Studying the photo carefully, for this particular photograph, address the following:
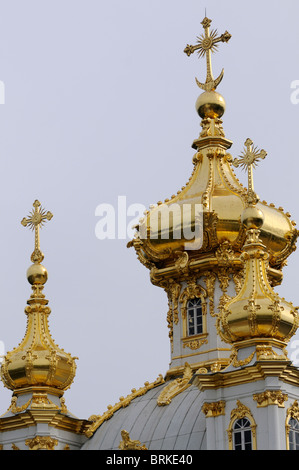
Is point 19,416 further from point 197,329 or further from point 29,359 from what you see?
point 197,329

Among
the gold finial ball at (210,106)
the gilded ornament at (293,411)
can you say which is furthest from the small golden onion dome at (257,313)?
the gold finial ball at (210,106)

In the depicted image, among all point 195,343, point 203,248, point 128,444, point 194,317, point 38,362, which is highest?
point 203,248

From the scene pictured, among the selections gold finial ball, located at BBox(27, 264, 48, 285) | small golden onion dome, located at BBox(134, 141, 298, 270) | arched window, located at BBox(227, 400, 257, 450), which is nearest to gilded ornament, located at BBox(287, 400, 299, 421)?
arched window, located at BBox(227, 400, 257, 450)

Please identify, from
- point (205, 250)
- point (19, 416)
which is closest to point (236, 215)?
point (205, 250)

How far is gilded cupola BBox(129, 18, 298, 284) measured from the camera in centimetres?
4719

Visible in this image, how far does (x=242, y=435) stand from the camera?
4012 centimetres

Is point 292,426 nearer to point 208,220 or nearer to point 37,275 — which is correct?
point 208,220

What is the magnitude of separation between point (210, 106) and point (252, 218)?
8147 millimetres

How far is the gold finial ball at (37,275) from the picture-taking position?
154ft

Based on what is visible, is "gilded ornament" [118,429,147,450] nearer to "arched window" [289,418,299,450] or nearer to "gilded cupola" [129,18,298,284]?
"arched window" [289,418,299,450]

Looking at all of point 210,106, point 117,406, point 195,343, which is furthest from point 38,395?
point 210,106
